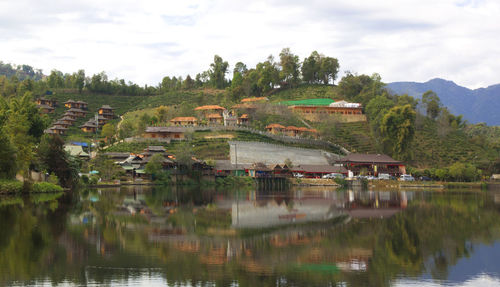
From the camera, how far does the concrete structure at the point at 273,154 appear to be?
79.4m

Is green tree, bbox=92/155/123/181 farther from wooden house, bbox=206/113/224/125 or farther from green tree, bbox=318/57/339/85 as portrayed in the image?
green tree, bbox=318/57/339/85

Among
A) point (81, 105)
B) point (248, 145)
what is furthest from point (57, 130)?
point (248, 145)

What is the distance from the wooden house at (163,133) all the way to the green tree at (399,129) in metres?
34.2

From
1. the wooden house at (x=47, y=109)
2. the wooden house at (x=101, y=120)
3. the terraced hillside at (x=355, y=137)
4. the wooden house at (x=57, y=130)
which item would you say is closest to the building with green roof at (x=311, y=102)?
the terraced hillside at (x=355, y=137)

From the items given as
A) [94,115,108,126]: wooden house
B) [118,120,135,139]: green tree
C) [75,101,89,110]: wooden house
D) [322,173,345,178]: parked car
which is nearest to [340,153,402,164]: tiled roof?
[322,173,345,178]: parked car

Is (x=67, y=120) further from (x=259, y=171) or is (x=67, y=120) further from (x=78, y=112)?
(x=259, y=171)

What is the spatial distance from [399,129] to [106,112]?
6325 cm

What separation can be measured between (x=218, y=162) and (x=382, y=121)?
98.2ft

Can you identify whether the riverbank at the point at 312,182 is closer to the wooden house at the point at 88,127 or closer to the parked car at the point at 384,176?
the parked car at the point at 384,176

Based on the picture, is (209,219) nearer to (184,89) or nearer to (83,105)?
(83,105)

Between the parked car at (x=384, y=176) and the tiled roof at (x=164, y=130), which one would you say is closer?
the parked car at (x=384, y=176)

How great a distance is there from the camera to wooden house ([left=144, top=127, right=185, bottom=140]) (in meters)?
85.1

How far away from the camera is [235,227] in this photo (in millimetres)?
27031

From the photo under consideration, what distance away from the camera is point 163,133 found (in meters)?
85.6
